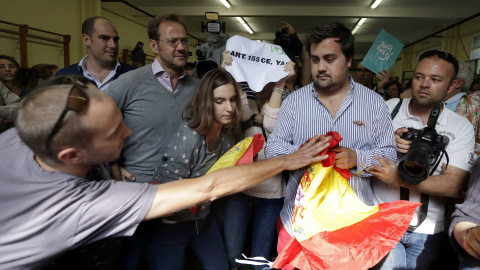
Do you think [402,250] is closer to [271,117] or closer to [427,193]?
[427,193]

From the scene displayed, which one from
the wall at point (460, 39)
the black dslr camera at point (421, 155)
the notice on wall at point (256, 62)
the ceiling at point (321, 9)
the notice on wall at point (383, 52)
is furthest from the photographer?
the wall at point (460, 39)

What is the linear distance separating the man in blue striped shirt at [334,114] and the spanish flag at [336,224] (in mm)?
169

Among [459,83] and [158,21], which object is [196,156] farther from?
[459,83]

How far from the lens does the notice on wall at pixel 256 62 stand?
83.9 inches

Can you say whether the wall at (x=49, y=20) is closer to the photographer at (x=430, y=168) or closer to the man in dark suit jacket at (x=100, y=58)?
the man in dark suit jacket at (x=100, y=58)

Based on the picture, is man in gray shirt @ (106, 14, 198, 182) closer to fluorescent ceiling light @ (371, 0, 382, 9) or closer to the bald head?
the bald head

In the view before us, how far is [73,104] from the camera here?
101 cm

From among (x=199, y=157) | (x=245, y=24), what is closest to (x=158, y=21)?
(x=199, y=157)

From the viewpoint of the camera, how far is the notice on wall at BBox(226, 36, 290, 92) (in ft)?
6.99

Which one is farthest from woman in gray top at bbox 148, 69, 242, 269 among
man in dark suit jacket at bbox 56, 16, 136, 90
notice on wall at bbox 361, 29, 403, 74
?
notice on wall at bbox 361, 29, 403, 74

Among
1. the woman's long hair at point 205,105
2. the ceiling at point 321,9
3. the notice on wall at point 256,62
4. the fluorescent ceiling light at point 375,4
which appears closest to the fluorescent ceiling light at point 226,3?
the ceiling at point 321,9

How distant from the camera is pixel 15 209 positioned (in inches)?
38.4

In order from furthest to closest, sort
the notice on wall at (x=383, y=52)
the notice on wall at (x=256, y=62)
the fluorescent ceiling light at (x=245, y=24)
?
the fluorescent ceiling light at (x=245, y=24) → the notice on wall at (x=383, y=52) → the notice on wall at (x=256, y=62)

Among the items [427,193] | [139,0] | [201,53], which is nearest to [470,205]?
[427,193]
